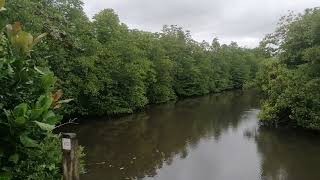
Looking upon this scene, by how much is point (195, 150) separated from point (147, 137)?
3572mm

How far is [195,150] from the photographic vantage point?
56.6 ft

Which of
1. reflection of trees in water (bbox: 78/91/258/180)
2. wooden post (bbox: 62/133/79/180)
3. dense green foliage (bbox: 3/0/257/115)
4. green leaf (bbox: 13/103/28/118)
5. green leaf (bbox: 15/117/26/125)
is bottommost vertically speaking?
reflection of trees in water (bbox: 78/91/258/180)

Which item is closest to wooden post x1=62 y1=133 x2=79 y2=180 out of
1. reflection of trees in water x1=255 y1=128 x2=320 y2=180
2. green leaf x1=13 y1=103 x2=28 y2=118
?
green leaf x1=13 y1=103 x2=28 y2=118

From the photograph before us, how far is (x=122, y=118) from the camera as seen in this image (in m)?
26.5

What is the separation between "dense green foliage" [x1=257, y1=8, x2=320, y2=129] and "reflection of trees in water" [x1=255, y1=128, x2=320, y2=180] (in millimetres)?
921

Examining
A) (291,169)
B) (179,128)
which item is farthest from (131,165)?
(179,128)

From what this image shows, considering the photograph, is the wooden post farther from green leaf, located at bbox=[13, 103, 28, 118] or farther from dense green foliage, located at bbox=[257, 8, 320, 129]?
dense green foliage, located at bbox=[257, 8, 320, 129]

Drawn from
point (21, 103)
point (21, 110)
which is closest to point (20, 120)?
point (21, 110)

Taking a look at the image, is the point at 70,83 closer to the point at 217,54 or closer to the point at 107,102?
the point at 107,102

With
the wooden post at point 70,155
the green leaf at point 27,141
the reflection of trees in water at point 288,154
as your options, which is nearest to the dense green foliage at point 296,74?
the reflection of trees in water at point 288,154

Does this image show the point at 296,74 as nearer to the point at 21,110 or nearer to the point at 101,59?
the point at 101,59

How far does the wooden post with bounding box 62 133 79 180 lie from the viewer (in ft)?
17.8

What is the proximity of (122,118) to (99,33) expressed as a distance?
6.63m

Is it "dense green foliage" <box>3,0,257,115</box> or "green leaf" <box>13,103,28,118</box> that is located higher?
"dense green foliage" <box>3,0,257,115</box>
